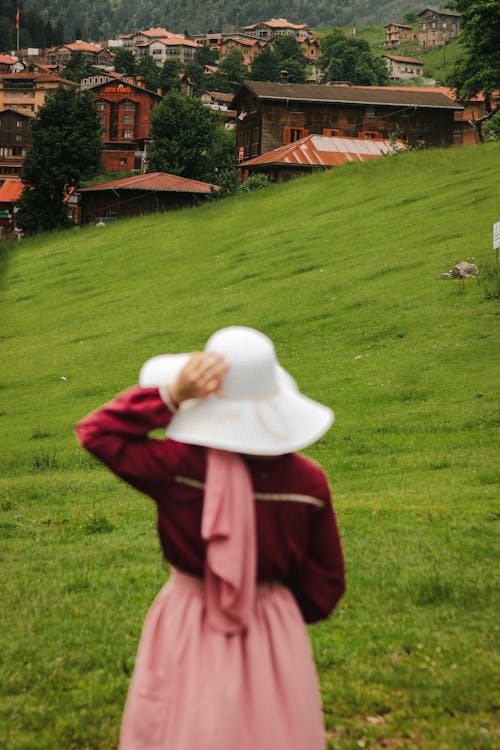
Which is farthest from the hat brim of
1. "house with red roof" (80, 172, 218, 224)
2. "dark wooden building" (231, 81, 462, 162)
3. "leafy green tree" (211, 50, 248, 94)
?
"leafy green tree" (211, 50, 248, 94)

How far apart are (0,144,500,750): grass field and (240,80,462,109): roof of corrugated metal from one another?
28689 mm

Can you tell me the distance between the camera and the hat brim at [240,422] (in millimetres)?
3486

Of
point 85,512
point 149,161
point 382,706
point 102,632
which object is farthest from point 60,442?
point 149,161

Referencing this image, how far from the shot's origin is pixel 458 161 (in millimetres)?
45875

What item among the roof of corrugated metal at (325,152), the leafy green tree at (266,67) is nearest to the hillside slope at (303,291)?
the roof of corrugated metal at (325,152)

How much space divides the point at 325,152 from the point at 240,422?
6254cm

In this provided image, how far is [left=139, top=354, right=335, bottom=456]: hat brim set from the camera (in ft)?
11.4

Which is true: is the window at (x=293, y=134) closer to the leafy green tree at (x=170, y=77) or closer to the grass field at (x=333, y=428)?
the grass field at (x=333, y=428)

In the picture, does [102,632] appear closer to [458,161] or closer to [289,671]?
[289,671]

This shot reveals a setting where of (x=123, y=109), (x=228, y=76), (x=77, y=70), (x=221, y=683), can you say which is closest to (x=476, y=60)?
(x=221, y=683)

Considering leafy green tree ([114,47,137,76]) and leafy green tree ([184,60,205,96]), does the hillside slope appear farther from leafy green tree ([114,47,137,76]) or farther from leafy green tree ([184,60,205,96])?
leafy green tree ([184,60,205,96])

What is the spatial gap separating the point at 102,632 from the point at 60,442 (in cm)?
1211

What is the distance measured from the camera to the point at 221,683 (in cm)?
353

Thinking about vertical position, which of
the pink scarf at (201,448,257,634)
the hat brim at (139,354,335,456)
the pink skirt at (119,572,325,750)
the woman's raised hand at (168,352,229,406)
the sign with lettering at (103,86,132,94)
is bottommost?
the pink skirt at (119,572,325,750)
